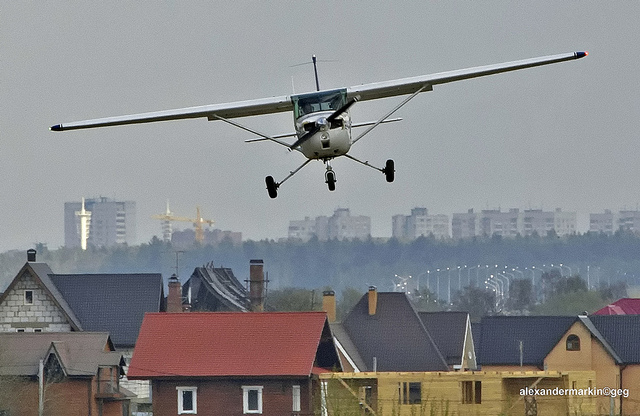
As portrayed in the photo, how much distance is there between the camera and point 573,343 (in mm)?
68438

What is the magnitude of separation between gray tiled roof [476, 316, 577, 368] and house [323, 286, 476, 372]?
98 centimetres

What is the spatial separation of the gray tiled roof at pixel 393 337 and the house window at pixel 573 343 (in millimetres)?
6014

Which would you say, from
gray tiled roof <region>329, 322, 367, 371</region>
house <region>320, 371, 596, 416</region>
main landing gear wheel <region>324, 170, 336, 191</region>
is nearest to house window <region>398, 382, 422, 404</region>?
house <region>320, 371, 596, 416</region>

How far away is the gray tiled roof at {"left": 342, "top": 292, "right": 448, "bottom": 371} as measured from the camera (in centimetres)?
6638

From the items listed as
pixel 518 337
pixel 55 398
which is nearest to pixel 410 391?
pixel 55 398

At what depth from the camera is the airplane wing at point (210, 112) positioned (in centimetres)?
3441

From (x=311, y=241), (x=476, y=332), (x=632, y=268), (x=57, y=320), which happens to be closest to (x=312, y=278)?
(x=311, y=241)

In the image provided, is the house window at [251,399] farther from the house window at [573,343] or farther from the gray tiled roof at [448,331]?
the house window at [573,343]

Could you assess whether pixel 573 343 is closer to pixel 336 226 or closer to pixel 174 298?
pixel 174 298

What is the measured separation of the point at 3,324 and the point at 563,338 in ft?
80.9

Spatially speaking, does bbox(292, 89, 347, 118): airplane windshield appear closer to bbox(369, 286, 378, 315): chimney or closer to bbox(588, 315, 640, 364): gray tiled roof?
bbox(588, 315, 640, 364): gray tiled roof

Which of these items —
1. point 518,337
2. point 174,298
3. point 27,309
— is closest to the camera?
point 27,309

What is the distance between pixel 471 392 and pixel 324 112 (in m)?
20.3

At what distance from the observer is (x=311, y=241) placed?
14800 cm
